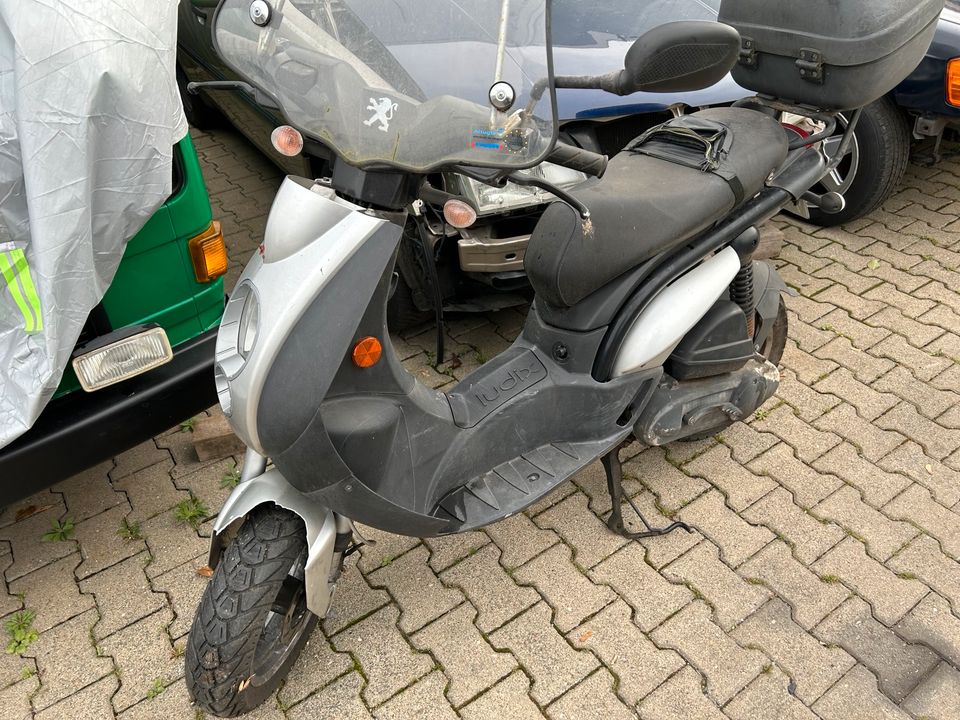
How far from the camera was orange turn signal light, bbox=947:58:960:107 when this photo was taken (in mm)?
3506

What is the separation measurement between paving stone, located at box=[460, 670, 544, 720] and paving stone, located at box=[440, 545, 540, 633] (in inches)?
7.7

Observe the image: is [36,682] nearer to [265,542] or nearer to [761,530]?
[265,542]

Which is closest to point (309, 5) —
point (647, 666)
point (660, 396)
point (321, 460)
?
point (321, 460)

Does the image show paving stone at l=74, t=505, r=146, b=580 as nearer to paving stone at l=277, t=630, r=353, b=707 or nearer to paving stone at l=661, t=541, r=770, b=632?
paving stone at l=277, t=630, r=353, b=707

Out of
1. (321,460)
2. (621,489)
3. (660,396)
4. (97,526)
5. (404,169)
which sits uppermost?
(404,169)

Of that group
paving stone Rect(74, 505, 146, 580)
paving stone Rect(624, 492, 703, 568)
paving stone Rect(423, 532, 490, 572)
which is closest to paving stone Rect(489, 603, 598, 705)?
paving stone Rect(423, 532, 490, 572)

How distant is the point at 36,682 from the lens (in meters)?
2.32

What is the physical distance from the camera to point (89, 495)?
9.55 feet

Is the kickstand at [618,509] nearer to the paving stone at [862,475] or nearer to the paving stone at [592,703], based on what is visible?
the paving stone at [592,703]

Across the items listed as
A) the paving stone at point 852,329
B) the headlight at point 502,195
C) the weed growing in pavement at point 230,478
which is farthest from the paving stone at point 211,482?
the paving stone at point 852,329

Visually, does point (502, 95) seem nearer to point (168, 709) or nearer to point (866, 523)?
point (168, 709)

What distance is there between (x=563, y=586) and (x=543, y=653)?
0.25 metres

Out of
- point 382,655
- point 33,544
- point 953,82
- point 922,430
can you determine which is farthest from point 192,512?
point 953,82

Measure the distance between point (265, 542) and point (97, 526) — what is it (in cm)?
115
